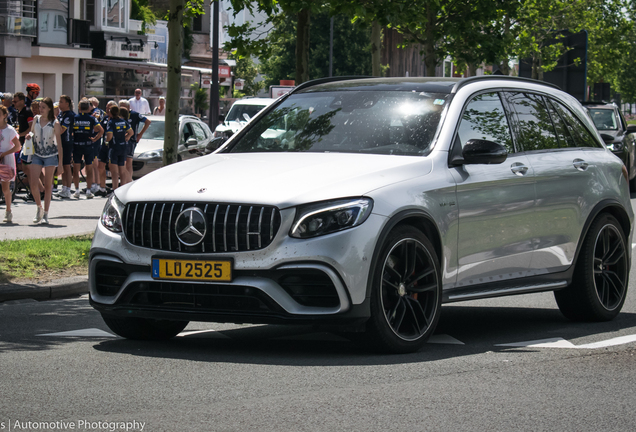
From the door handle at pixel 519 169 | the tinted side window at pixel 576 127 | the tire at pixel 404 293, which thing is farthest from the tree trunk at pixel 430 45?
the tire at pixel 404 293

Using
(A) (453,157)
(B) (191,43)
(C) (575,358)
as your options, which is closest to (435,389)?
(C) (575,358)

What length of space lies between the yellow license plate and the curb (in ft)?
12.9

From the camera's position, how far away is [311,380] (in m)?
5.73

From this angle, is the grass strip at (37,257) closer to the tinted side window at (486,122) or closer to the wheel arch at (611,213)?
the tinted side window at (486,122)

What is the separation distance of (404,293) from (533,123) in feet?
7.25

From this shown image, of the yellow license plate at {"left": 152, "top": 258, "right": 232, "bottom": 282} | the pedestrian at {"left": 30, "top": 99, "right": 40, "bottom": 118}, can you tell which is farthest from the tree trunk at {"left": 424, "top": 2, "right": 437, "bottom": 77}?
the yellow license plate at {"left": 152, "top": 258, "right": 232, "bottom": 282}

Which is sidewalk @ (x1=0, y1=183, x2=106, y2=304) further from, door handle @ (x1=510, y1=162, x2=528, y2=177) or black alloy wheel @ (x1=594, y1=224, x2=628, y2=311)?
black alloy wheel @ (x1=594, y1=224, x2=628, y2=311)

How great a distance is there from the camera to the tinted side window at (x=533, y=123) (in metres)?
7.88

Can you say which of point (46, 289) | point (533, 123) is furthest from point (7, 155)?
point (533, 123)

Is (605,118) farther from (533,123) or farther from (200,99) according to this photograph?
(200,99)

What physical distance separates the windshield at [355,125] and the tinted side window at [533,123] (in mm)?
865

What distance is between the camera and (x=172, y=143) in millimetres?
14055

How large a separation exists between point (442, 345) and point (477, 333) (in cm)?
75

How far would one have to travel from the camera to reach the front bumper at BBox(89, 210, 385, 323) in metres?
5.99
